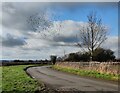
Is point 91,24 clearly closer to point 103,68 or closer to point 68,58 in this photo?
point 68,58

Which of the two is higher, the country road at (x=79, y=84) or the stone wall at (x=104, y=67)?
the stone wall at (x=104, y=67)

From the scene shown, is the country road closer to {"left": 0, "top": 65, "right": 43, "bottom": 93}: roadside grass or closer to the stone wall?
{"left": 0, "top": 65, "right": 43, "bottom": 93}: roadside grass

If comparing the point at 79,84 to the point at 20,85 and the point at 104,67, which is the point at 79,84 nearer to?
the point at 20,85

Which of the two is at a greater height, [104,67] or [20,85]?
[104,67]

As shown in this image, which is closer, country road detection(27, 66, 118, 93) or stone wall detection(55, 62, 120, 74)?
country road detection(27, 66, 118, 93)

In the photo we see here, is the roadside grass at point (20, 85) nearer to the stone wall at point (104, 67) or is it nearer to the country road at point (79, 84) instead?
the country road at point (79, 84)

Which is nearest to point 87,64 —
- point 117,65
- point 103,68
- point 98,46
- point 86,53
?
point 103,68

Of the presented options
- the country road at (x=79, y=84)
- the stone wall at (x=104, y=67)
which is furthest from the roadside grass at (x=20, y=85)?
the stone wall at (x=104, y=67)

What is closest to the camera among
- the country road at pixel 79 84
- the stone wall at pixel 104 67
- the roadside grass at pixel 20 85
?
the roadside grass at pixel 20 85

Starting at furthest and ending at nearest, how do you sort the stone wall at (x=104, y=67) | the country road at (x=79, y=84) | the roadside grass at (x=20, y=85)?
the stone wall at (x=104, y=67)
the country road at (x=79, y=84)
the roadside grass at (x=20, y=85)

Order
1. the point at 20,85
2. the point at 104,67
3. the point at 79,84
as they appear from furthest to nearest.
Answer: the point at 104,67 → the point at 79,84 → the point at 20,85

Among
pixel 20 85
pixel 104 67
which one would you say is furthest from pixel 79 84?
pixel 104 67

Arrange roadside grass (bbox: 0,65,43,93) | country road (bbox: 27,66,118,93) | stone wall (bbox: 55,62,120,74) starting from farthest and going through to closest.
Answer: stone wall (bbox: 55,62,120,74), country road (bbox: 27,66,118,93), roadside grass (bbox: 0,65,43,93)

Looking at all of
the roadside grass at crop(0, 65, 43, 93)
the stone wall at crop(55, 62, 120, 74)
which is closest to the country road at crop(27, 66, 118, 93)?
the roadside grass at crop(0, 65, 43, 93)
